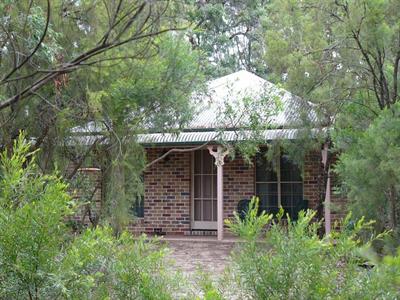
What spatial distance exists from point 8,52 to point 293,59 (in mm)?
6425

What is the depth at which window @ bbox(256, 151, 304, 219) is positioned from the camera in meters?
15.2

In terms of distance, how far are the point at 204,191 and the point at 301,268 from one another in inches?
517

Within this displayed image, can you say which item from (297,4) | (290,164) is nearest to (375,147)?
(297,4)

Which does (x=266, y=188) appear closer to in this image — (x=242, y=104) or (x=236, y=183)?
(x=236, y=183)

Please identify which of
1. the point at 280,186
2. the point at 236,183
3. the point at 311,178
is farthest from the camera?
the point at 236,183

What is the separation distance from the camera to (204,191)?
1625 centimetres

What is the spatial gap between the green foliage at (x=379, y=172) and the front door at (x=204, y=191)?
9.71m

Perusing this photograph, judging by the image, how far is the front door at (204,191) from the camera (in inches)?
635

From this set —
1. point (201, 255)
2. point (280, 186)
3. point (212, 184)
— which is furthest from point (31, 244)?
point (212, 184)

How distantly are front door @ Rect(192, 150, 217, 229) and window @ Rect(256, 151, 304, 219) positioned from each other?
127cm

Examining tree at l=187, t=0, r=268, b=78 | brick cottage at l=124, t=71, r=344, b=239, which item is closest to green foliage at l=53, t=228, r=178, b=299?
brick cottage at l=124, t=71, r=344, b=239

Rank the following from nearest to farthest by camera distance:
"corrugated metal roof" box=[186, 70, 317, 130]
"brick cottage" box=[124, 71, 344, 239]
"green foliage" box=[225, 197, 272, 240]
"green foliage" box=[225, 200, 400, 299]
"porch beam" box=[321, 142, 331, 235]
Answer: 1. "green foliage" box=[225, 200, 400, 299]
2. "green foliage" box=[225, 197, 272, 240]
3. "corrugated metal roof" box=[186, 70, 317, 130]
4. "porch beam" box=[321, 142, 331, 235]
5. "brick cottage" box=[124, 71, 344, 239]

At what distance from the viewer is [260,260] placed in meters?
3.19

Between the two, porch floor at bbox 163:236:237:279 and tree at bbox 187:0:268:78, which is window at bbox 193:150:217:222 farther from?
tree at bbox 187:0:268:78
